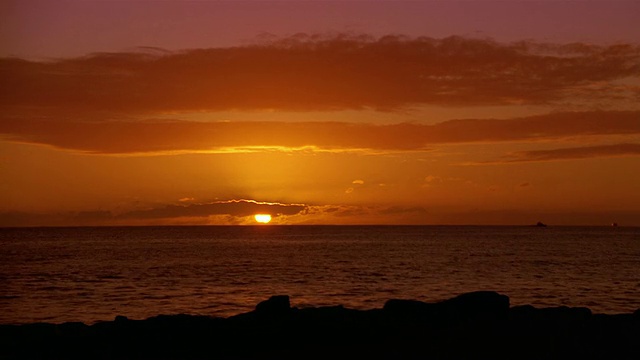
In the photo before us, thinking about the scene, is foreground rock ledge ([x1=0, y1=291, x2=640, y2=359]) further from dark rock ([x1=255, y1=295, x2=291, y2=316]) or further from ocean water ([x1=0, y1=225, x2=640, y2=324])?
ocean water ([x1=0, y1=225, x2=640, y2=324])

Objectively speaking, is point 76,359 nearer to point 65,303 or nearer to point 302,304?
point 302,304

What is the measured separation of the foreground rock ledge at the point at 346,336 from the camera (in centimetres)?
1816

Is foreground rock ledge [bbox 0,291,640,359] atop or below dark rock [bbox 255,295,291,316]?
below

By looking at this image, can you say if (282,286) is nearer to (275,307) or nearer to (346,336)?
(275,307)

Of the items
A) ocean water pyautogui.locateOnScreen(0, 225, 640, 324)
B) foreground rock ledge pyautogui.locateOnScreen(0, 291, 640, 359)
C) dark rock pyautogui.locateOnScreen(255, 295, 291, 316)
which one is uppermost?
dark rock pyautogui.locateOnScreen(255, 295, 291, 316)

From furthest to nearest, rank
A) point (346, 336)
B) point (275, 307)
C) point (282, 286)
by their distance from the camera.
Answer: point (282, 286)
point (275, 307)
point (346, 336)

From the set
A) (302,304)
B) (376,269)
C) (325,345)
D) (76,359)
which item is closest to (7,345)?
(76,359)

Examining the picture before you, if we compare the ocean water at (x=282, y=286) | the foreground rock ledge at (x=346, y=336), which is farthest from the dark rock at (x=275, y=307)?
the ocean water at (x=282, y=286)

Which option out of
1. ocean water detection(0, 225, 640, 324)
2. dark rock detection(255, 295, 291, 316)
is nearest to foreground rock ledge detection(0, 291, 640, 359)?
dark rock detection(255, 295, 291, 316)

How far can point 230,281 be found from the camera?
183ft

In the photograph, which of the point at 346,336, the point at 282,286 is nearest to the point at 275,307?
the point at 346,336

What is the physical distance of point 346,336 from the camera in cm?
1941

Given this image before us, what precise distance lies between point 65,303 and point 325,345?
89.0 feet

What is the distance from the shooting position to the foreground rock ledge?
59.6ft
